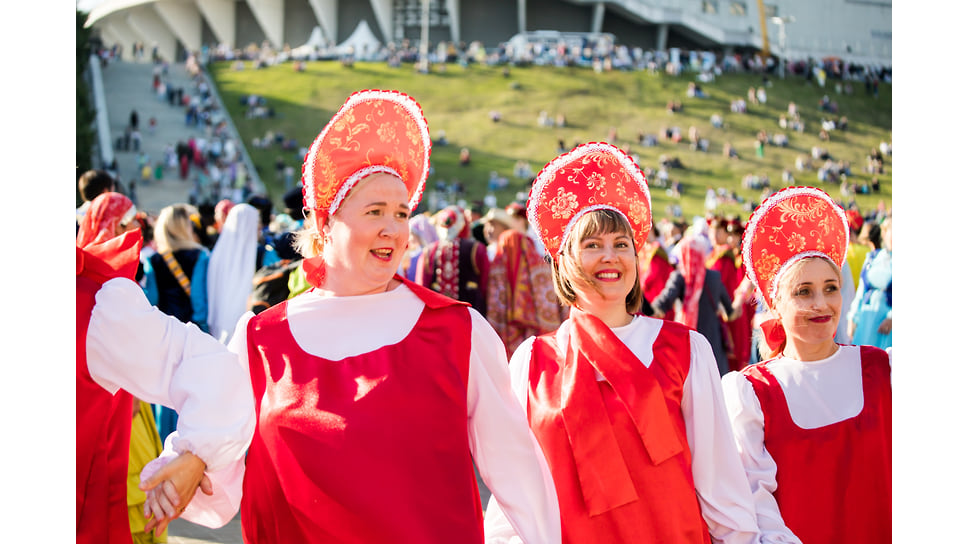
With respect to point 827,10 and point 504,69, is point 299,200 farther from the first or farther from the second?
point 827,10

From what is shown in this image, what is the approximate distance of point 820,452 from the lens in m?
3.09

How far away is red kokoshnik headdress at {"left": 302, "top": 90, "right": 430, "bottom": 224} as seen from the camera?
8.46 ft

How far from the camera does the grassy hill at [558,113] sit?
37.5 metres

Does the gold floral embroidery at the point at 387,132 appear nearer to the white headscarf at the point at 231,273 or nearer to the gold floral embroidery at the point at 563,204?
the gold floral embroidery at the point at 563,204

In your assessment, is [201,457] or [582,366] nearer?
[201,457]

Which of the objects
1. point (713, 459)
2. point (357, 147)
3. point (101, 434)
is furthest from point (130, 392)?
point (713, 459)

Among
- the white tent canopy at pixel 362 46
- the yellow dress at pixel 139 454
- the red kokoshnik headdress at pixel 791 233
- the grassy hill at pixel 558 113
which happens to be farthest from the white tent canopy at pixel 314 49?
the red kokoshnik headdress at pixel 791 233

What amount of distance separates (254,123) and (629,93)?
17.6 meters

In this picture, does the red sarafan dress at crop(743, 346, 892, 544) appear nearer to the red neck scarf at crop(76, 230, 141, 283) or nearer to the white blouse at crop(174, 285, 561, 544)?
the white blouse at crop(174, 285, 561, 544)

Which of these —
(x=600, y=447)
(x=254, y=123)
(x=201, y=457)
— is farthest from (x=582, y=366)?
(x=254, y=123)

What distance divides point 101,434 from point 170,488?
0.77m

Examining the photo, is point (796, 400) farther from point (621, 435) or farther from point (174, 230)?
point (174, 230)

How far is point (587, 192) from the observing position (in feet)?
10.1

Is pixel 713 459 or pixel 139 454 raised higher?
pixel 713 459
